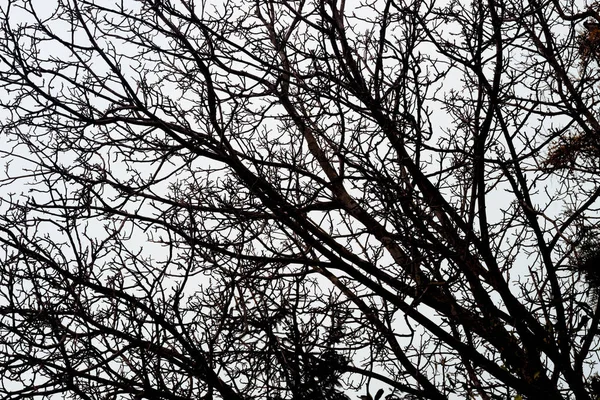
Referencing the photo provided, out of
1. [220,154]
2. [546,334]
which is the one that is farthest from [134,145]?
[546,334]

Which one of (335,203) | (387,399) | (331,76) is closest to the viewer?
(387,399)

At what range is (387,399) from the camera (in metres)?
4.70

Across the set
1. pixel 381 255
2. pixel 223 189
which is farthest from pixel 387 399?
pixel 223 189

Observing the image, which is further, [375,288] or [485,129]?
[485,129]

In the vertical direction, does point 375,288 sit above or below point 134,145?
below

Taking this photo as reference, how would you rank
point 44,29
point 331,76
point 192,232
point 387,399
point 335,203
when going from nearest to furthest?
1. point 192,232
2. point 387,399
3. point 331,76
4. point 44,29
5. point 335,203

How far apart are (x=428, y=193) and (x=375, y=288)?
1137 millimetres

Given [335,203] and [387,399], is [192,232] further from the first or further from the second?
[335,203]

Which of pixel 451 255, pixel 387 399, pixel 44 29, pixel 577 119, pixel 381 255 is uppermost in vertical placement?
pixel 44 29

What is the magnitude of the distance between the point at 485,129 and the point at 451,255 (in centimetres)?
130

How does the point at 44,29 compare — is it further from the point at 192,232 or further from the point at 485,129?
the point at 485,129

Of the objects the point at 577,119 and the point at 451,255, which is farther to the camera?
the point at 577,119

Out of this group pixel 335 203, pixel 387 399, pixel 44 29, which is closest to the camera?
pixel 387 399

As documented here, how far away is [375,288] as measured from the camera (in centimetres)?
507
